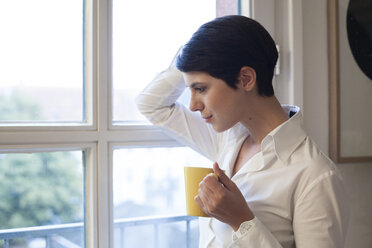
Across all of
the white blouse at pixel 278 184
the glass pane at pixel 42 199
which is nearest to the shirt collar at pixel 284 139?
the white blouse at pixel 278 184

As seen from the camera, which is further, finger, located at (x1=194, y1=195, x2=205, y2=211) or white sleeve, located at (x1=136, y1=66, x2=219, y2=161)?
white sleeve, located at (x1=136, y1=66, x2=219, y2=161)

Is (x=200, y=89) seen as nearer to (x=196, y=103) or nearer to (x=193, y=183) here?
(x=196, y=103)

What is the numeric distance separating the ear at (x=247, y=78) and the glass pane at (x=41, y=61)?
46cm

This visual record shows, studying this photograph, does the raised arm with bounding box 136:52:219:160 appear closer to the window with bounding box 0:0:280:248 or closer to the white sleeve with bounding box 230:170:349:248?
the window with bounding box 0:0:280:248

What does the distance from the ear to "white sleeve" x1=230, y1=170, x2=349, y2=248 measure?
26 cm

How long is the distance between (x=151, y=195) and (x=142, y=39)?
468 mm

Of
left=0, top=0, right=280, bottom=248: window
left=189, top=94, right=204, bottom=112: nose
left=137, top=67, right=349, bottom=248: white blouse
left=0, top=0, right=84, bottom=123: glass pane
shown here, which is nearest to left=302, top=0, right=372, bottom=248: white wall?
left=137, top=67, right=349, bottom=248: white blouse

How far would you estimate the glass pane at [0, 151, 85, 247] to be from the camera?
42.3 inches

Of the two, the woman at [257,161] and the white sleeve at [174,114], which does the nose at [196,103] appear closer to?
the woman at [257,161]

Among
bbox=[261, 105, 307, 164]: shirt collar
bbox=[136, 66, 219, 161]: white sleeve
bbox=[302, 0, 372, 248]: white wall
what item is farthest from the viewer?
bbox=[302, 0, 372, 248]: white wall

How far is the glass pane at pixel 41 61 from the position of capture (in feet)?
3.56

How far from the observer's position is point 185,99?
51.4 inches

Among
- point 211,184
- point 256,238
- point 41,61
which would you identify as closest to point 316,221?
point 256,238

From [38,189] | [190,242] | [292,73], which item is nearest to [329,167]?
[292,73]
